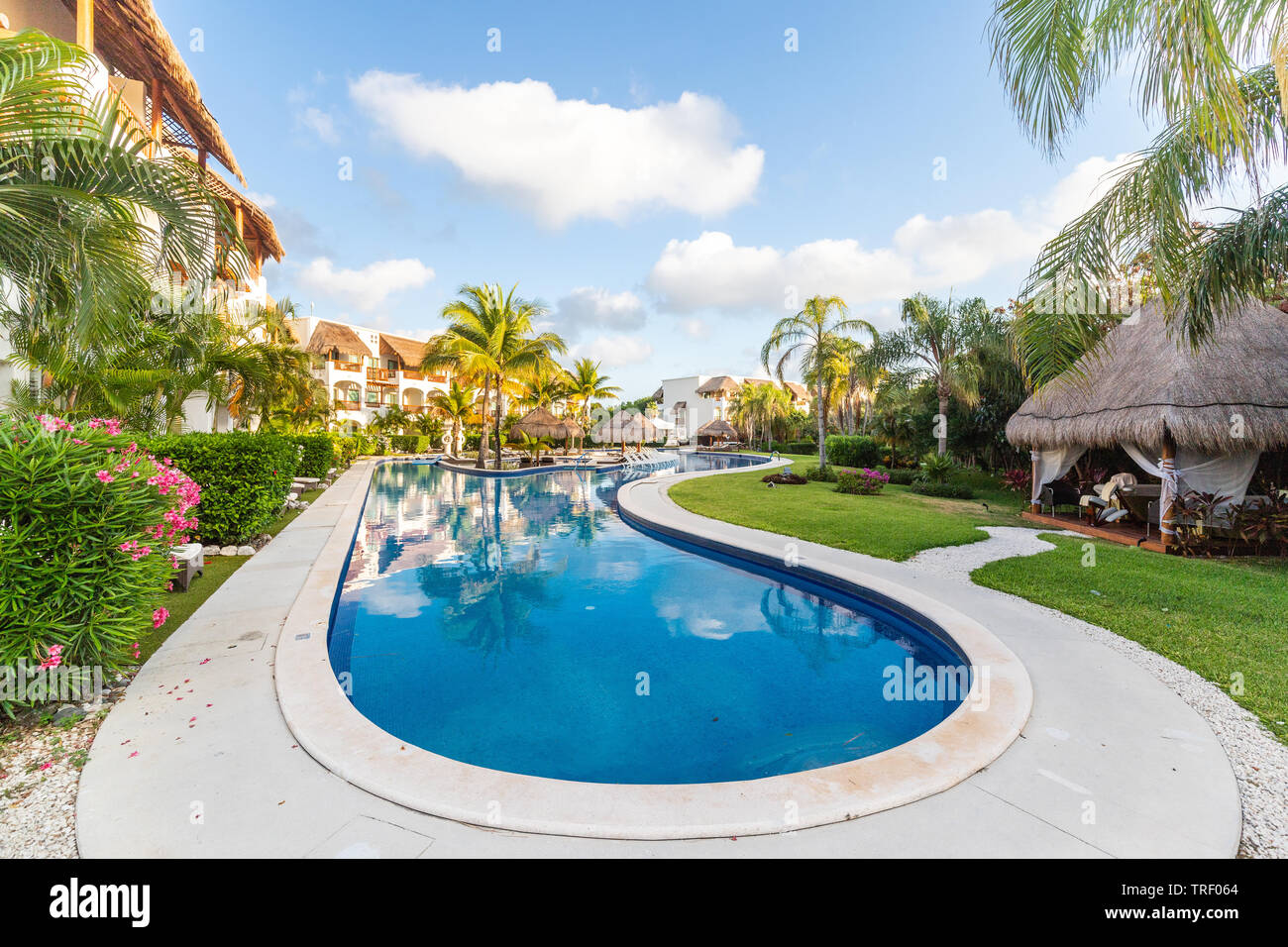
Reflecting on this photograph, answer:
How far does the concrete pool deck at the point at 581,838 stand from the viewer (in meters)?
2.34

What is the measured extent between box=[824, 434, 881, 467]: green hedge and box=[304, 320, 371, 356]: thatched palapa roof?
31.9 meters

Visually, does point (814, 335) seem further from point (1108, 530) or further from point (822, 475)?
point (1108, 530)

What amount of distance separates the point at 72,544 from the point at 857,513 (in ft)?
41.4

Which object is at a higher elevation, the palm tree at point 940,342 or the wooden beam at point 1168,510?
the palm tree at point 940,342

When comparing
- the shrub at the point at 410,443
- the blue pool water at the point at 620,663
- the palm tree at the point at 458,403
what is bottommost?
the blue pool water at the point at 620,663

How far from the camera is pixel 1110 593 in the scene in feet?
21.4

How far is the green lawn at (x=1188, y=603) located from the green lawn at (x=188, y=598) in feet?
26.9

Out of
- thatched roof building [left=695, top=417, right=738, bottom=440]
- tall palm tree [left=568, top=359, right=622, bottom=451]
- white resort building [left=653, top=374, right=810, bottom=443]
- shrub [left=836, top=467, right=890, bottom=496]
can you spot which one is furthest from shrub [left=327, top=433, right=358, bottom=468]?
white resort building [left=653, top=374, right=810, bottom=443]

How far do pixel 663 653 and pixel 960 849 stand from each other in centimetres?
338

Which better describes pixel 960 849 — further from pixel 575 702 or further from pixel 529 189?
pixel 529 189

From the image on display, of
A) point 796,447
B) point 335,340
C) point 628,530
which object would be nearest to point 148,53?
point 628,530

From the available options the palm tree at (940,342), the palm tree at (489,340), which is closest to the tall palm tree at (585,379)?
the palm tree at (489,340)

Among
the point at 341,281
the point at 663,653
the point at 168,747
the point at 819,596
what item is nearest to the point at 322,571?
the point at 168,747

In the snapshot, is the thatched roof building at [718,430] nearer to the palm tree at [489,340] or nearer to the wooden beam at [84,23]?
the palm tree at [489,340]
